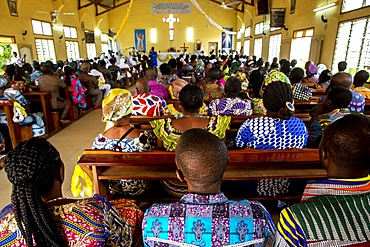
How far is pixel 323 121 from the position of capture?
2221mm

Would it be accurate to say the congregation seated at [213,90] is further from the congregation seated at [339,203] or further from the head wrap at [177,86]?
the congregation seated at [339,203]

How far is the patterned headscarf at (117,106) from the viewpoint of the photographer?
1868mm

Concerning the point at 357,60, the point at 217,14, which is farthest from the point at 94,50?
the point at 357,60

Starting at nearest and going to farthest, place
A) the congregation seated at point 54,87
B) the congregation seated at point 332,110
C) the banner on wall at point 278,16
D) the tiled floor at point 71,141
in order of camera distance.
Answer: the congregation seated at point 332,110 → the tiled floor at point 71,141 → the congregation seated at point 54,87 → the banner on wall at point 278,16

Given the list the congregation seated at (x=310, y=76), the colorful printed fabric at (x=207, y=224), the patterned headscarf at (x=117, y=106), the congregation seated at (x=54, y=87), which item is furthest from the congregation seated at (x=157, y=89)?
the colorful printed fabric at (x=207, y=224)

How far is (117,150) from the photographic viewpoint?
5.69ft

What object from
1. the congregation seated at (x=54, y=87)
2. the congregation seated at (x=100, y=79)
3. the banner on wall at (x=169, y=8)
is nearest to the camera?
the congregation seated at (x=54, y=87)

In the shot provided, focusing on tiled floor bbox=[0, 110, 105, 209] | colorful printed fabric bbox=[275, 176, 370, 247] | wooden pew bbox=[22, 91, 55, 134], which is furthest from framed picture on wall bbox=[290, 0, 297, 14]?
colorful printed fabric bbox=[275, 176, 370, 247]

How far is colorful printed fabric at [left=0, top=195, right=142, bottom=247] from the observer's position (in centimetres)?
91

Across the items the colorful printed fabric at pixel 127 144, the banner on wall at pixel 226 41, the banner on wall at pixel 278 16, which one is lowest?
the colorful printed fabric at pixel 127 144

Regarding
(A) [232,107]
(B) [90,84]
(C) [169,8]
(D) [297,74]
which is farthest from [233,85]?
(C) [169,8]

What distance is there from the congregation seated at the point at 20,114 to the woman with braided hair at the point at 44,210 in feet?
10.2

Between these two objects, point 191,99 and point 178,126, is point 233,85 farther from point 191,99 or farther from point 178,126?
point 178,126

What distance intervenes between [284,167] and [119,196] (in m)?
1.15
